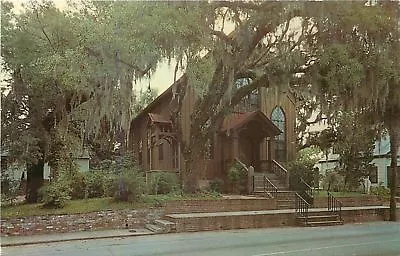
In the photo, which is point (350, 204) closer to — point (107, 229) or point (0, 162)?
point (107, 229)

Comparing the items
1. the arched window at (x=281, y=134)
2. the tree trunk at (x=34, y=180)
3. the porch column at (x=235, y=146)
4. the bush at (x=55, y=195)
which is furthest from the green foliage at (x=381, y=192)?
the tree trunk at (x=34, y=180)

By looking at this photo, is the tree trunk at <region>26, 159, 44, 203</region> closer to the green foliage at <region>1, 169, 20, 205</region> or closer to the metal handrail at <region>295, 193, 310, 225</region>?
the green foliage at <region>1, 169, 20, 205</region>

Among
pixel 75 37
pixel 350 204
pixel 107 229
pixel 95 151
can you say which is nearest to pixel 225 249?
pixel 107 229

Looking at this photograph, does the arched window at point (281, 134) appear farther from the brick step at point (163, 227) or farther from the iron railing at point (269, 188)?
the brick step at point (163, 227)

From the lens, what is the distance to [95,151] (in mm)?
16641

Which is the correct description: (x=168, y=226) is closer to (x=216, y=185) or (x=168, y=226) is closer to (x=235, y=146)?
(x=216, y=185)

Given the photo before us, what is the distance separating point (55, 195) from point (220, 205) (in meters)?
4.01

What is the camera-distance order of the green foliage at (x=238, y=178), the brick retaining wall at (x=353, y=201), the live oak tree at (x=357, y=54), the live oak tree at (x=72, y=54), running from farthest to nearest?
the green foliage at (x=238, y=178), the brick retaining wall at (x=353, y=201), the live oak tree at (x=72, y=54), the live oak tree at (x=357, y=54)

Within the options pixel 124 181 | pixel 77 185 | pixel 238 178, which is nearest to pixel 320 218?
pixel 238 178

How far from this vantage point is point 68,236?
373 inches

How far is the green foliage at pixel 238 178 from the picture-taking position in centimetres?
1513

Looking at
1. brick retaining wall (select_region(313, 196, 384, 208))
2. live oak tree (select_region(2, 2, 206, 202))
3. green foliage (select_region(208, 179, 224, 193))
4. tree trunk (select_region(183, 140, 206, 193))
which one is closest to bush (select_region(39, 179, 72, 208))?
live oak tree (select_region(2, 2, 206, 202))

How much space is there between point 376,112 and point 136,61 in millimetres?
5781

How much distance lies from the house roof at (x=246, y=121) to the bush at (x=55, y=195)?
728 centimetres
